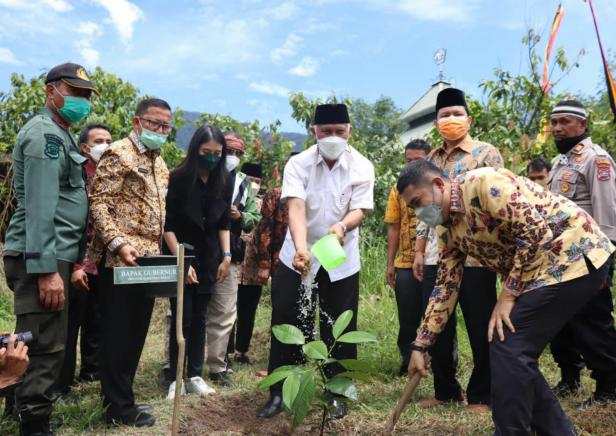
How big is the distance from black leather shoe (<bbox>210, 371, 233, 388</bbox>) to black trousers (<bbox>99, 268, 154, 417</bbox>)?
971mm

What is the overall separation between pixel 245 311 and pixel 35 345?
7.26ft

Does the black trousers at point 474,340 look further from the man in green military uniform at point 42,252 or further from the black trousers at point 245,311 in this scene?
the man in green military uniform at point 42,252

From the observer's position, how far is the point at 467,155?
338 cm

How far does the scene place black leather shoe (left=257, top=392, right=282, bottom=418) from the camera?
3.26 metres

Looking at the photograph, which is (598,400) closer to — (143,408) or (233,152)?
(143,408)

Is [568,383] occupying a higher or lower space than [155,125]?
lower

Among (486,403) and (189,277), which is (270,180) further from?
(486,403)

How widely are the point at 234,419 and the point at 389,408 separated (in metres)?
0.88

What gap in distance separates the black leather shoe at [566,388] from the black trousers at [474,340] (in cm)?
53

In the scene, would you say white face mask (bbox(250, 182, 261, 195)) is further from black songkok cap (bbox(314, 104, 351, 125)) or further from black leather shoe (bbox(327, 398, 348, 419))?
black leather shoe (bbox(327, 398, 348, 419))

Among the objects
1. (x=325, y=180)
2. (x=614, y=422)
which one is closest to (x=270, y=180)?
(x=325, y=180)

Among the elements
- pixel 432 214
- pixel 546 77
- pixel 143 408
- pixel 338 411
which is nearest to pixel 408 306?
pixel 338 411

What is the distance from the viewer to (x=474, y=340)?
3.22 meters

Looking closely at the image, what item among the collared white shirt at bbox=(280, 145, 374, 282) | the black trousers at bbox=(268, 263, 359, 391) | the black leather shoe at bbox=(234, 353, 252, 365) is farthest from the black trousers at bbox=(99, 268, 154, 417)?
the black leather shoe at bbox=(234, 353, 252, 365)
